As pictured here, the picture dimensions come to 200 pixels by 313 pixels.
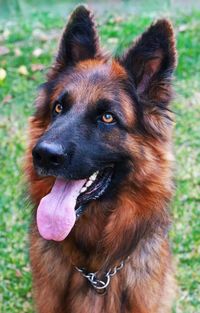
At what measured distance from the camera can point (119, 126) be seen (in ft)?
11.8

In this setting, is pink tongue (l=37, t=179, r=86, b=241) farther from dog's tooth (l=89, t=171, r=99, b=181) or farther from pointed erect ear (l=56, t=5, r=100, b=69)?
pointed erect ear (l=56, t=5, r=100, b=69)

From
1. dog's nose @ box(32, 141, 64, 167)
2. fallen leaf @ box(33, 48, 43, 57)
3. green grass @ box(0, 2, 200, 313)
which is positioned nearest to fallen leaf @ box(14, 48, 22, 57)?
green grass @ box(0, 2, 200, 313)

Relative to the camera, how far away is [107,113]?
3590 mm

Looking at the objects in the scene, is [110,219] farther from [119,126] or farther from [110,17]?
[110,17]

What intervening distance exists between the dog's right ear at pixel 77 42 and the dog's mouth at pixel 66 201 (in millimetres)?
900

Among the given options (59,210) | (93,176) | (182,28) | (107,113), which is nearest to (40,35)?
(182,28)

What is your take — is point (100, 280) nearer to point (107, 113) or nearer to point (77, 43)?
point (107, 113)

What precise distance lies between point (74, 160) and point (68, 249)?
81 cm

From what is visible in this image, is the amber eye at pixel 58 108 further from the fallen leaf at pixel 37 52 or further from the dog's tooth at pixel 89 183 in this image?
the fallen leaf at pixel 37 52

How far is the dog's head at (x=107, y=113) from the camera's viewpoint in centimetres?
344

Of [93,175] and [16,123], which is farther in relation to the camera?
[16,123]

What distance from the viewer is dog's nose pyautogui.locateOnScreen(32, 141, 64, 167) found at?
10.6ft

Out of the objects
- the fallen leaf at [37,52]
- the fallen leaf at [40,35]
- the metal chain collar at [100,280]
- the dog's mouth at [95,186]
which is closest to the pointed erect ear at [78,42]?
the dog's mouth at [95,186]

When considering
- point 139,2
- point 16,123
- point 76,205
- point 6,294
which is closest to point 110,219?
point 76,205
